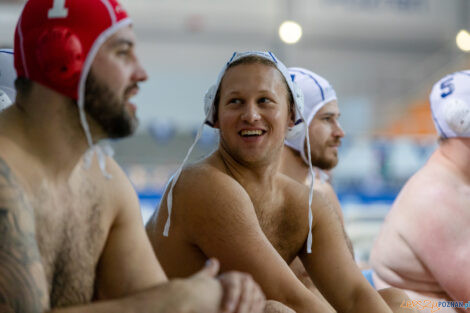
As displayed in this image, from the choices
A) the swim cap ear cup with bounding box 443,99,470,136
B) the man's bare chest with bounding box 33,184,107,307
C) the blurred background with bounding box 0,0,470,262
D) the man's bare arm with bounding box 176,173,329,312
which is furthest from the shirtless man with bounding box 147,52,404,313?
the blurred background with bounding box 0,0,470,262

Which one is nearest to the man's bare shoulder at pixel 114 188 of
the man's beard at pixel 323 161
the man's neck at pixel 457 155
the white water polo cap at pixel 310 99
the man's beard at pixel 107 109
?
the man's beard at pixel 107 109

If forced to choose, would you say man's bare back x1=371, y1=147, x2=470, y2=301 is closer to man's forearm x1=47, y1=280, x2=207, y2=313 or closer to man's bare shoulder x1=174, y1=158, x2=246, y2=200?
man's bare shoulder x1=174, y1=158, x2=246, y2=200

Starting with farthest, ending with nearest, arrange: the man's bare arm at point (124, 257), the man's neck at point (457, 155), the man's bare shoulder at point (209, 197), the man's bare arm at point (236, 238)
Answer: the man's neck at point (457, 155) → the man's bare shoulder at point (209, 197) → the man's bare arm at point (236, 238) → the man's bare arm at point (124, 257)

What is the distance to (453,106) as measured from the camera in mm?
3602

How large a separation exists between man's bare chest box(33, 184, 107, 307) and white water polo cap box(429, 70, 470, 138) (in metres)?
2.39

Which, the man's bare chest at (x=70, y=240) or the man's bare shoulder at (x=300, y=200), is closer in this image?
the man's bare chest at (x=70, y=240)

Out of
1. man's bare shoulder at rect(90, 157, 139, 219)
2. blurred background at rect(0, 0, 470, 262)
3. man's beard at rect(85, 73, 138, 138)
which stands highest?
man's beard at rect(85, 73, 138, 138)

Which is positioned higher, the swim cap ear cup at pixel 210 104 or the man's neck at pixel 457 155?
the swim cap ear cup at pixel 210 104

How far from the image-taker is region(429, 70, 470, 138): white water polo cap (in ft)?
11.6

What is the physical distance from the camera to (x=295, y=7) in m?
15.5

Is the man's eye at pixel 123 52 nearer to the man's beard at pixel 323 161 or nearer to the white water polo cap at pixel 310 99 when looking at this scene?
the white water polo cap at pixel 310 99

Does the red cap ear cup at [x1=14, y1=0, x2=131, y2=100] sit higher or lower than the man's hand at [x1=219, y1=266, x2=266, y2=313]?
higher

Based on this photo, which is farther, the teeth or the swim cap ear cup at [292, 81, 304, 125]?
the swim cap ear cup at [292, 81, 304, 125]

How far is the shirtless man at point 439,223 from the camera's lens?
3.29 m
